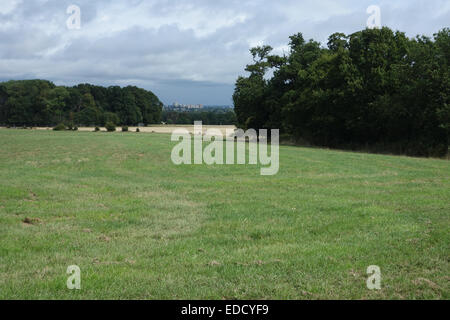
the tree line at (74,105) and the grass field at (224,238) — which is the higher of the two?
the tree line at (74,105)

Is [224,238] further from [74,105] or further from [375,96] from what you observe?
[74,105]

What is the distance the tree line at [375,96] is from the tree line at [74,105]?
71669mm

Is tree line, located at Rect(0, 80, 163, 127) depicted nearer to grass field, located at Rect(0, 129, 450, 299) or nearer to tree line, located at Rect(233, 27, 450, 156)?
tree line, located at Rect(233, 27, 450, 156)

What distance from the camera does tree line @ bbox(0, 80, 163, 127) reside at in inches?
4515

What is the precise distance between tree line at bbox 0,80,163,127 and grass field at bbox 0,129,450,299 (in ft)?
311

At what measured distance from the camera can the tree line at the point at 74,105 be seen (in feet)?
376

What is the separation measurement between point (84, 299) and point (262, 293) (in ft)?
7.45

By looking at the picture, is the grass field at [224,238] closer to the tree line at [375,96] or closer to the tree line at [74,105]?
the tree line at [375,96]

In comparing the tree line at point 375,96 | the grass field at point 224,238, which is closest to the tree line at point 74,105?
the tree line at point 375,96

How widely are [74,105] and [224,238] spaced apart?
132078 mm

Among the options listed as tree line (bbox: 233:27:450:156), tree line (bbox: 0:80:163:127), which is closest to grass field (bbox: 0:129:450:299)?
tree line (bbox: 233:27:450:156)

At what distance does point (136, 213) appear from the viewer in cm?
1026

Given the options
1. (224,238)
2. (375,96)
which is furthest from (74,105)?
(224,238)

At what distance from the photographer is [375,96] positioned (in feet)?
126
